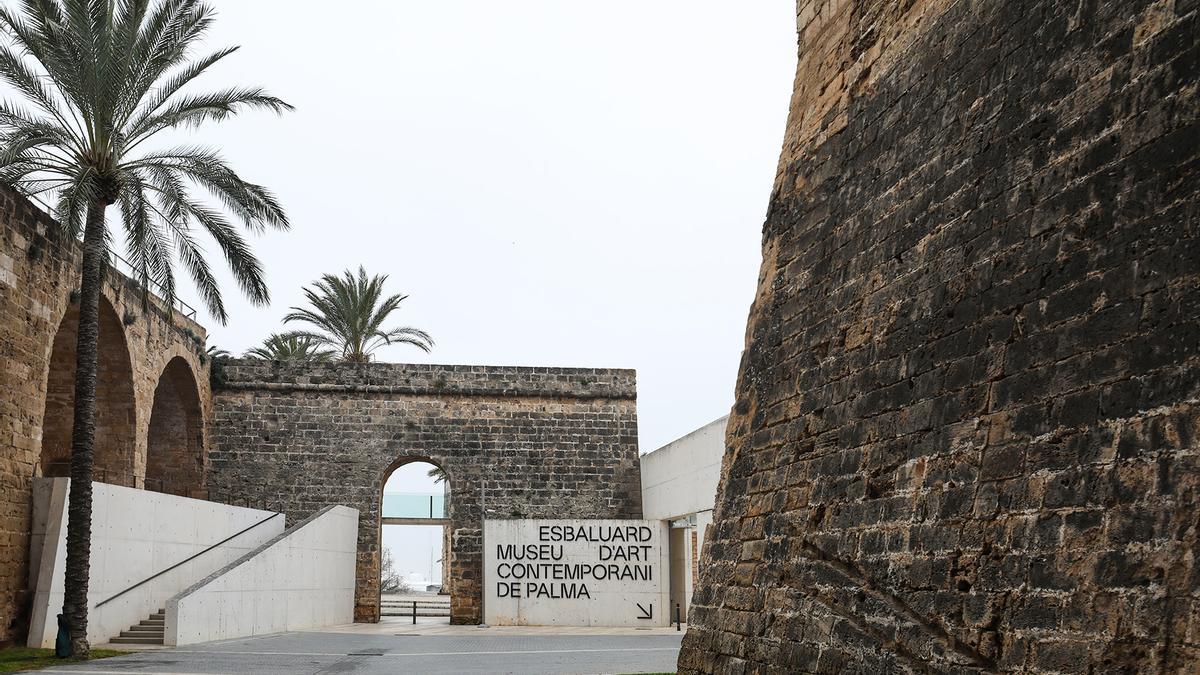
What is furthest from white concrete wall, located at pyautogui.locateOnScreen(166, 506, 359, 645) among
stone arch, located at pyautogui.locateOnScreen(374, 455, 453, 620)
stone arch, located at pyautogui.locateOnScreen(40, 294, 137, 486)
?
stone arch, located at pyautogui.locateOnScreen(40, 294, 137, 486)

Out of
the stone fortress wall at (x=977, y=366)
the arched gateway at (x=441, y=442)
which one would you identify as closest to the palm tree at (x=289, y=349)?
the arched gateway at (x=441, y=442)

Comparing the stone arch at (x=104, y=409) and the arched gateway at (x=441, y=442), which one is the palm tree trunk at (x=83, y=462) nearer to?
the stone arch at (x=104, y=409)

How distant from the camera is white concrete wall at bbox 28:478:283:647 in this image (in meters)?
12.9

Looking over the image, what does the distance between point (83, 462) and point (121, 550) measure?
2.06m

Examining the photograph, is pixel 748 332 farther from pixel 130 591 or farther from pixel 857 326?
pixel 130 591

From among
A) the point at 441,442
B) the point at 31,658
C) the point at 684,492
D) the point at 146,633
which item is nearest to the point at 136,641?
the point at 146,633

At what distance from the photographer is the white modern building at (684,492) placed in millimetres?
17562

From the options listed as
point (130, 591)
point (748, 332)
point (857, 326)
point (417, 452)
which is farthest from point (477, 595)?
point (857, 326)

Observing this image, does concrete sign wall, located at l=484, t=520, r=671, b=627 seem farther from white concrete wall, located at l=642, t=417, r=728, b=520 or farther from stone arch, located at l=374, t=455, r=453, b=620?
stone arch, located at l=374, t=455, r=453, b=620

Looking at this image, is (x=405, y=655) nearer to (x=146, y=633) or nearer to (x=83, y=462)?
(x=146, y=633)

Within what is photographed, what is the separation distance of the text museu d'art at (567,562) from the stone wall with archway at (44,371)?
673cm

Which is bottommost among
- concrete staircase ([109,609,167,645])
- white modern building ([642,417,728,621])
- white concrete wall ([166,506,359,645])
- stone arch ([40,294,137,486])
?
concrete staircase ([109,609,167,645])

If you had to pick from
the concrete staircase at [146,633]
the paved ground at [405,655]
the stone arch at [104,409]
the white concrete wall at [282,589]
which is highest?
the stone arch at [104,409]

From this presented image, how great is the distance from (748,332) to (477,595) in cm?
1494
